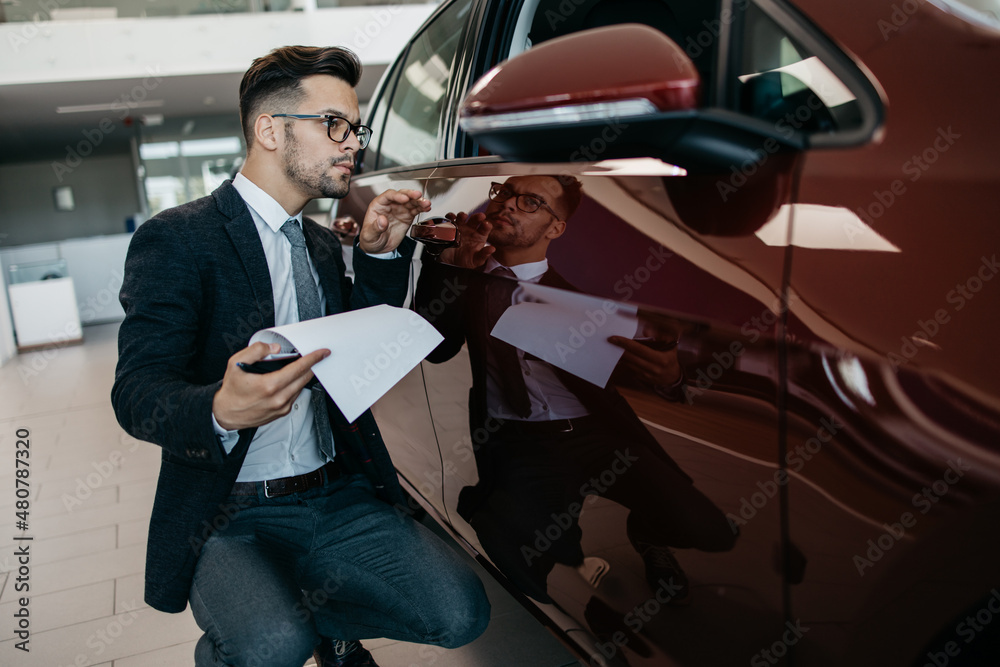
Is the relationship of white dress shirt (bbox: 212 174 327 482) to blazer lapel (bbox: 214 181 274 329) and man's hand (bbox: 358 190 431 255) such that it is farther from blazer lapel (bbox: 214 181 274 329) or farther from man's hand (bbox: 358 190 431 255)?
man's hand (bbox: 358 190 431 255)

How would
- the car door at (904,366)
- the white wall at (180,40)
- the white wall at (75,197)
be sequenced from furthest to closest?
1. the white wall at (75,197)
2. the white wall at (180,40)
3. the car door at (904,366)

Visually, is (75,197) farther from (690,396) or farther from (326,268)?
(690,396)

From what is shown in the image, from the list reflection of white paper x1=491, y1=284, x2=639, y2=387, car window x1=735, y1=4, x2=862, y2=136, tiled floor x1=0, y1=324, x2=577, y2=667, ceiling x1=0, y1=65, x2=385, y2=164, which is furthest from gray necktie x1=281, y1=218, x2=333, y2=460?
ceiling x1=0, y1=65, x2=385, y2=164

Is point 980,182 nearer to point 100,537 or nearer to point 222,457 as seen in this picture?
point 222,457

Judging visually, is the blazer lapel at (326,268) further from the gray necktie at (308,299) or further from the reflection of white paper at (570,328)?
the reflection of white paper at (570,328)

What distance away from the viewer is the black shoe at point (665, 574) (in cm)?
88

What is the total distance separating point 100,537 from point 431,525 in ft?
4.24

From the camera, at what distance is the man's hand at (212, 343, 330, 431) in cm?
108

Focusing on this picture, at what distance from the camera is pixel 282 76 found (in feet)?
4.96

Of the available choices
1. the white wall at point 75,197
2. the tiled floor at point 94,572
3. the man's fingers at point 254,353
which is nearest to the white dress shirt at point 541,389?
the man's fingers at point 254,353

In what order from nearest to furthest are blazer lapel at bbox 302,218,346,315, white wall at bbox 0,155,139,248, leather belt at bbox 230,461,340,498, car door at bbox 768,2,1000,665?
car door at bbox 768,2,1000,665
leather belt at bbox 230,461,340,498
blazer lapel at bbox 302,218,346,315
white wall at bbox 0,155,139,248

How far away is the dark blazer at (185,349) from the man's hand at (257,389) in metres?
0.06

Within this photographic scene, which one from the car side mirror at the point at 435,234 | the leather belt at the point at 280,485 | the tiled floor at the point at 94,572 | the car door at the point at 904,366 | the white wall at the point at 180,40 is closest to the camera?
the car door at the point at 904,366

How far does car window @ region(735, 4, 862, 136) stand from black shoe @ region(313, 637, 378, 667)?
1342 mm
